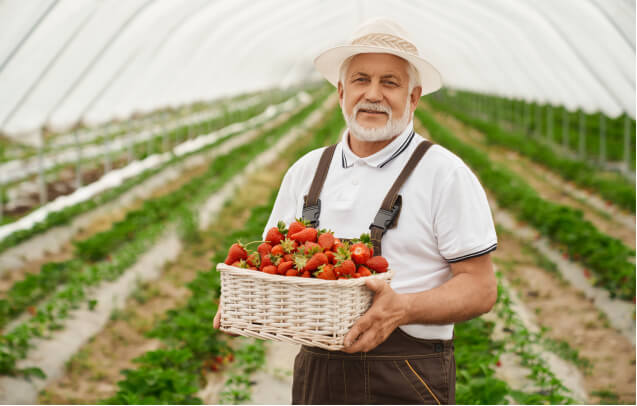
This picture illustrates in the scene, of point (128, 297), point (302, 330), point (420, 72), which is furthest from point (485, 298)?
point (128, 297)

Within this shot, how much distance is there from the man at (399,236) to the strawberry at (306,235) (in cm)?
18

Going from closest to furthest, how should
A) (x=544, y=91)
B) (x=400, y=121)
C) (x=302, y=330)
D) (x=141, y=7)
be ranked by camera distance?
(x=302, y=330) → (x=400, y=121) → (x=141, y=7) → (x=544, y=91)

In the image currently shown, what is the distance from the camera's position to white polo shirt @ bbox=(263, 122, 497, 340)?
1835 mm

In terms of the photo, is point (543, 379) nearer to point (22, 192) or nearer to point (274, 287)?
point (274, 287)

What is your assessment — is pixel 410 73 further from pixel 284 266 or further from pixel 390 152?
pixel 284 266

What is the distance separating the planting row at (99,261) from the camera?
195 inches

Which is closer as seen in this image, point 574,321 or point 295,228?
point 295,228

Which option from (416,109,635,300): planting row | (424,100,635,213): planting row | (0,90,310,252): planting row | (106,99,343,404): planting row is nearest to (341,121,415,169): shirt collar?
(106,99,343,404): planting row

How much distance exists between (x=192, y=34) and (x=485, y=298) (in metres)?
14.4

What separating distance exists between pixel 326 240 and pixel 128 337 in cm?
448

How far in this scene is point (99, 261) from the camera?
7.61 meters

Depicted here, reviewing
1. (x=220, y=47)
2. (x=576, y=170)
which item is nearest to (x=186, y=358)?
(x=576, y=170)

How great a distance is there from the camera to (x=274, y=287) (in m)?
1.79

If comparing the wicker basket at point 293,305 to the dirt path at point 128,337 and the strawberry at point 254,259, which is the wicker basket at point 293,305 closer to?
the strawberry at point 254,259
